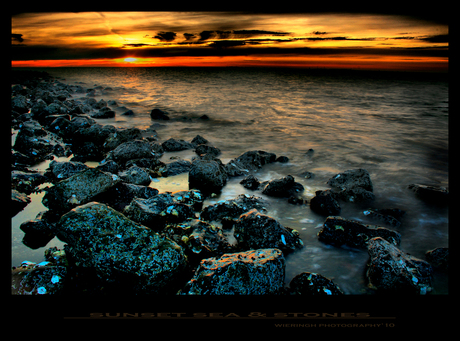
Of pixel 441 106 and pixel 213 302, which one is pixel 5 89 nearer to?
pixel 213 302

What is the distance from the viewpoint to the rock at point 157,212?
306cm

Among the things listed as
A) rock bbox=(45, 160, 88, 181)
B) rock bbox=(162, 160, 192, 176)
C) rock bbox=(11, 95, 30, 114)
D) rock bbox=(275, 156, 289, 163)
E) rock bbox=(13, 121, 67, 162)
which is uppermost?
rock bbox=(11, 95, 30, 114)

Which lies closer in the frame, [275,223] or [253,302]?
[253,302]

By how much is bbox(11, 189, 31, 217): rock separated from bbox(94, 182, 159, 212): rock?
95cm

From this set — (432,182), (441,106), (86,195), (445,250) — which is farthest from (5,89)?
(441,106)

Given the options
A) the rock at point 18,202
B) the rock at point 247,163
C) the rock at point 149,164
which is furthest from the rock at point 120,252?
the rock at point 247,163

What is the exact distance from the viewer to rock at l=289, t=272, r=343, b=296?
2.03 metres

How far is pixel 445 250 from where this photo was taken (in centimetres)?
276

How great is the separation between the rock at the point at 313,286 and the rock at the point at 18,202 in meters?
3.49

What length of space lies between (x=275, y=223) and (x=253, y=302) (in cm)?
169

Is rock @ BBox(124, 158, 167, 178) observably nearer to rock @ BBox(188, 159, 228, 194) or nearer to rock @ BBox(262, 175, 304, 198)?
rock @ BBox(188, 159, 228, 194)

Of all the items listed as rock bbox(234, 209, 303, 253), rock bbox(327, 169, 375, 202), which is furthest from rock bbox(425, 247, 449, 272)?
rock bbox(327, 169, 375, 202)

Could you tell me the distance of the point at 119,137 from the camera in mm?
6613

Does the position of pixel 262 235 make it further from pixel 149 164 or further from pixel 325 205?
pixel 149 164
